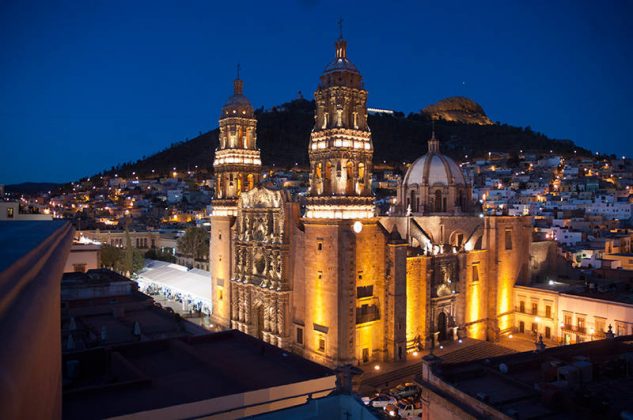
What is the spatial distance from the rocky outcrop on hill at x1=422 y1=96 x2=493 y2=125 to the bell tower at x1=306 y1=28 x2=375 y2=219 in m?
137

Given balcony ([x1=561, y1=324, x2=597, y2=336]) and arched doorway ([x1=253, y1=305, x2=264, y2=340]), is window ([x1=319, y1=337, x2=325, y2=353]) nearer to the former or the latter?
arched doorway ([x1=253, y1=305, x2=264, y2=340])

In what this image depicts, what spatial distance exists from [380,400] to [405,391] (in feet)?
5.48

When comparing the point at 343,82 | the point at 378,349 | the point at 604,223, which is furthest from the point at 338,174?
the point at 604,223

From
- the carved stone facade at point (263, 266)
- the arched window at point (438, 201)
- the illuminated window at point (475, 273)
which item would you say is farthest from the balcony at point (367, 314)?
the arched window at point (438, 201)

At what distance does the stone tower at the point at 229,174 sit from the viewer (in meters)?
38.7

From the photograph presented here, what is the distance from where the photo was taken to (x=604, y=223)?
2557 inches

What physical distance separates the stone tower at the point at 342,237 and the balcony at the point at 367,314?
2.1 inches

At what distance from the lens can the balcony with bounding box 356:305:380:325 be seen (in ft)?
97.7

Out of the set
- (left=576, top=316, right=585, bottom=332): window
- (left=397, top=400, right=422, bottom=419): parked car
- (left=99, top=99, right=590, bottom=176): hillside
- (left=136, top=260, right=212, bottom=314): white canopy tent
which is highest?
(left=99, top=99, right=590, bottom=176): hillside

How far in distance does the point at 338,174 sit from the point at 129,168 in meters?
147

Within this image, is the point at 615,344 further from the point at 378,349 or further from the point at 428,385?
the point at 378,349

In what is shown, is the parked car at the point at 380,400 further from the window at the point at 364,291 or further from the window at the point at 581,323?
the window at the point at 581,323

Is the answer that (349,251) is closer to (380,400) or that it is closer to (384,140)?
(380,400)

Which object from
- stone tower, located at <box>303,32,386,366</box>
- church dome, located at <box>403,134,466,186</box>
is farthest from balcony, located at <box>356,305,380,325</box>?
church dome, located at <box>403,134,466,186</box>
